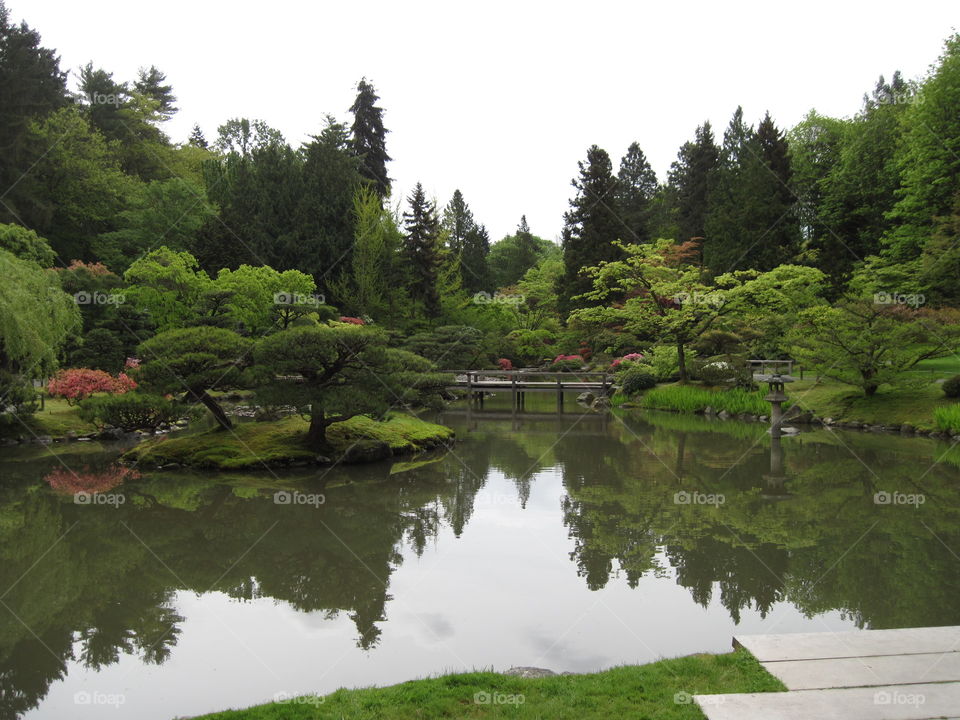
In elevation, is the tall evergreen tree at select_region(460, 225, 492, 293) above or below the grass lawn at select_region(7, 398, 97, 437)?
above

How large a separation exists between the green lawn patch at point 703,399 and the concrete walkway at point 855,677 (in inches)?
585

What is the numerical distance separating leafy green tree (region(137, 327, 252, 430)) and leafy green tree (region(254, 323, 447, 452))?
48 centimetres

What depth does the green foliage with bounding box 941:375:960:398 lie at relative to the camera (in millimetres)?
14961

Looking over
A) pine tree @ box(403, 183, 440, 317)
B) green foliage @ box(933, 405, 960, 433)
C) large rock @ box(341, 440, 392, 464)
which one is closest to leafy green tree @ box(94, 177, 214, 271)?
pine tree @ box(403, 183, 440, 317)

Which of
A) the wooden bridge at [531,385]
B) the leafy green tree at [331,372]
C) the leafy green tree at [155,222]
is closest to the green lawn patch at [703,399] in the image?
the wooden bridge at [531,385]

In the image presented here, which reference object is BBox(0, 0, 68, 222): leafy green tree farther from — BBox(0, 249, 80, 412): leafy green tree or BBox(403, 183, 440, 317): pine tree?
BBox(403, 183, 440, 317): pine tree

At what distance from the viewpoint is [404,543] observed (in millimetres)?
7379

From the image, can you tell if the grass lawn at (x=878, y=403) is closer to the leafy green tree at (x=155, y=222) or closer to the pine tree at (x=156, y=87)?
the leafy green tree at (x=155, y=222)

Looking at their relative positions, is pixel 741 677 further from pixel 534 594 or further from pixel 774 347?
pixel 774 347

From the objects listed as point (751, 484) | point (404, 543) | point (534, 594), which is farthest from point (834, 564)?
point (404, 543)

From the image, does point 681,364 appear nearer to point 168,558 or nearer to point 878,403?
point 878,403

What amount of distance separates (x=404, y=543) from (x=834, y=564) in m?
4.38

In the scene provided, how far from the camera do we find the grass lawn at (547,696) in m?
3.35

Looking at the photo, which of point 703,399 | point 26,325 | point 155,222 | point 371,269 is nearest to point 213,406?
point 26,325
